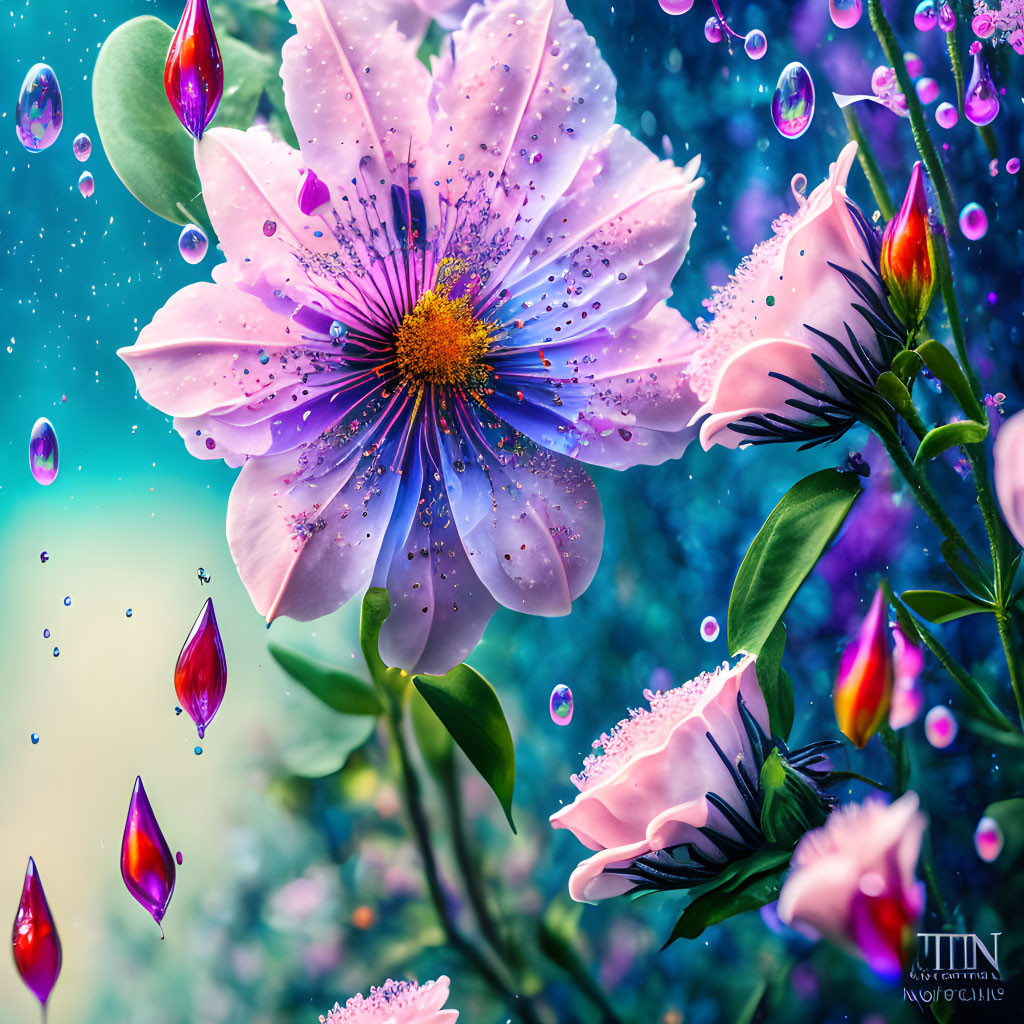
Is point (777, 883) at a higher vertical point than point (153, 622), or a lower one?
lower

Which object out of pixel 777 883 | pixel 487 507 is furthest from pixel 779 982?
pixel 487 507

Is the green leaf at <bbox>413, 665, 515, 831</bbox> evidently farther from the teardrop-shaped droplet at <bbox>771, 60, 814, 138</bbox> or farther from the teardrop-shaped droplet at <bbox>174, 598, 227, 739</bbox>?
the teardrop-shaped droplet at <bbox>771, 60, 814, 138</bbox>

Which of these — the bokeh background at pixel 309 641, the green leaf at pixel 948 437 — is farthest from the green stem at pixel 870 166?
the green leaf at pixel 948 437

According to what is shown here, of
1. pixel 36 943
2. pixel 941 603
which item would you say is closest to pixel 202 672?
pixel 36 943

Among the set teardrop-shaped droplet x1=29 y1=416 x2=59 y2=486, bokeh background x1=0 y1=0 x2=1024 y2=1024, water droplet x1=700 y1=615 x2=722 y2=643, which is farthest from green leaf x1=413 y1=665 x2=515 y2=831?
teardrop-shaped droplet x1=29 y1=416 x2=59 y2=486

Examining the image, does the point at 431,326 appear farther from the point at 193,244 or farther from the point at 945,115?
the point at 945,115

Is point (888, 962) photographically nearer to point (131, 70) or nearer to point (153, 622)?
point (153, 622)
